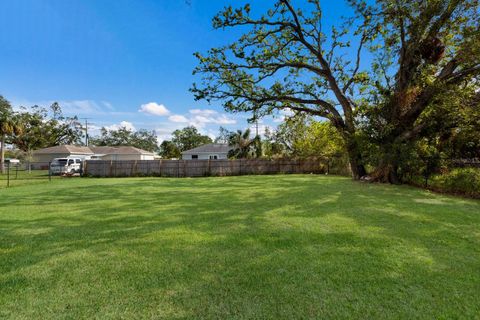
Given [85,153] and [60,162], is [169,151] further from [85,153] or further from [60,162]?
[60,162]

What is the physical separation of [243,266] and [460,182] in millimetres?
8539

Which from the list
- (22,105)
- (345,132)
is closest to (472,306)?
(345,132)

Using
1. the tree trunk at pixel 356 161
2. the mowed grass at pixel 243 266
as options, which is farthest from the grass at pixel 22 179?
the tree trunk at pixel 356 161

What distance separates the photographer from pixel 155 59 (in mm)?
14008

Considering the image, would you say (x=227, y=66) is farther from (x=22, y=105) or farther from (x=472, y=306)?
(x=22, y=105)

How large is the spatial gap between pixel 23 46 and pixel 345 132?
1721 centimetres

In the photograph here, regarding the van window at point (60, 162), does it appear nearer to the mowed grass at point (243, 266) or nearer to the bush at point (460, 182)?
the mowed grass at point (243, 266)

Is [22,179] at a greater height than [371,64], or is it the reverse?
[371,64]

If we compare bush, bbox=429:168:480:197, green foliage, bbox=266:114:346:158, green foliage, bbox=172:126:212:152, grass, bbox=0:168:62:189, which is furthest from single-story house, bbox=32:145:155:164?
bush, bbox=429:168:480:197

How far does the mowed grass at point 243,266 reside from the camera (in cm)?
185

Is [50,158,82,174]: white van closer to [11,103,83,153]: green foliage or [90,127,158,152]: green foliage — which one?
[11,103,83,153]: green foliage

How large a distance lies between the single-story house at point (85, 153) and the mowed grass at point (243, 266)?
29.2 meters

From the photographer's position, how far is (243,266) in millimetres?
2523

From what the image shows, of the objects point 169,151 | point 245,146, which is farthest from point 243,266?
point 169,151
